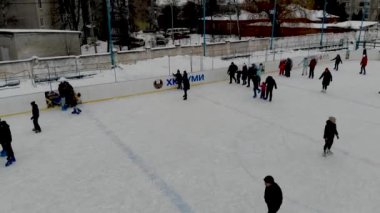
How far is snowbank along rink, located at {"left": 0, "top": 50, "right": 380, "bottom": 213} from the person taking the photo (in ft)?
23.6

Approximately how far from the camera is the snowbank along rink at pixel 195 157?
7.19 m

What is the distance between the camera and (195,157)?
9.36 meters

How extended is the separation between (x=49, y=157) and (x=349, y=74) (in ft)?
58.9

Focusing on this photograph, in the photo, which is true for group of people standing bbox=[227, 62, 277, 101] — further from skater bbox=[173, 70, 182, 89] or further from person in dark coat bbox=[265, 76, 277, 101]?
skater bbox=[173, 70, 182, 89]

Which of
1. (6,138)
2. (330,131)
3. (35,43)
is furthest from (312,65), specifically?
(35,43)

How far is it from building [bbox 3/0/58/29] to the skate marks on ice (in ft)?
101

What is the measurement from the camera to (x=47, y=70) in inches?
834

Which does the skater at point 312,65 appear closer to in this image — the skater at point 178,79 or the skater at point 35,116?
the skater at point 178,79

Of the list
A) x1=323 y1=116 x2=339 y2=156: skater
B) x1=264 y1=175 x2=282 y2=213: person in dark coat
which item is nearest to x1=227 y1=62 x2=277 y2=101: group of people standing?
x1=323 y1=116 x2=339 y2=156: skater

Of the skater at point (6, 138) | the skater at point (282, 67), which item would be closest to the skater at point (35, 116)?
the skater at point (6, 138)

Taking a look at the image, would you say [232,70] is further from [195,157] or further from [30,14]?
[30,14]

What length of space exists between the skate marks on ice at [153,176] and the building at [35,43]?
1484cm

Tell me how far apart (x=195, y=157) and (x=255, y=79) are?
276 inches

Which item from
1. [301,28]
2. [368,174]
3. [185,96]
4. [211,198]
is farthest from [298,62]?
[301,28]
